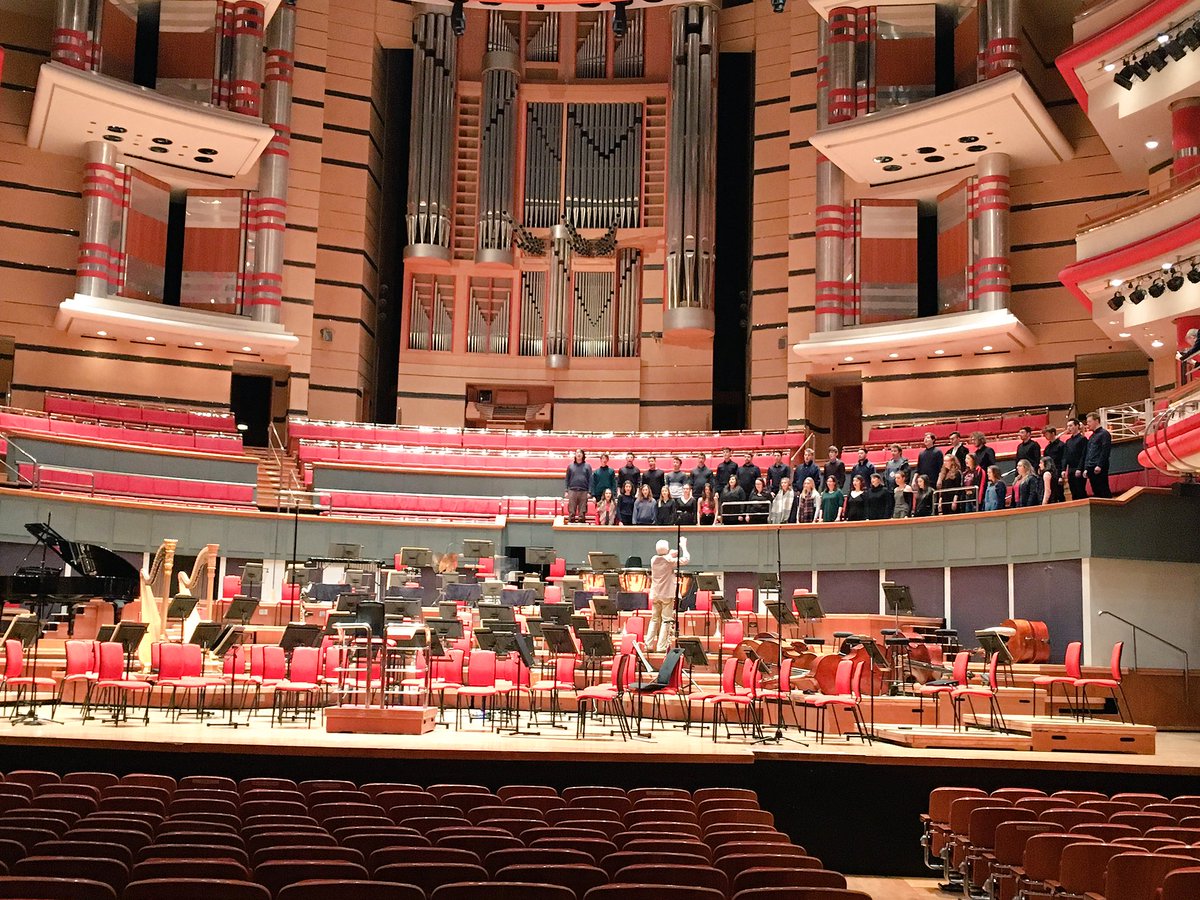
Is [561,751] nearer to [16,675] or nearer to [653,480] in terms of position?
[16,675]

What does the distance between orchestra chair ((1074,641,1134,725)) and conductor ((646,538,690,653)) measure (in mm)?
3432

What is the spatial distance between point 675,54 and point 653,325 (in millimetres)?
4592

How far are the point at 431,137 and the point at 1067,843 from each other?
19069mm

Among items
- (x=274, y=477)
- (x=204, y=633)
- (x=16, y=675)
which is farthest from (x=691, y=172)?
(x=16, y=675)

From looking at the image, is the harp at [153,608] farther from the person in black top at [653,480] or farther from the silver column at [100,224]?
the silver column at [100,224]

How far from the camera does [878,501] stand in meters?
14.7

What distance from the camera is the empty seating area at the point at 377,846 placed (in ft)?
9.30

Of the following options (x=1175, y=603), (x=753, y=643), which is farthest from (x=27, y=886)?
(x=1175, y=603)

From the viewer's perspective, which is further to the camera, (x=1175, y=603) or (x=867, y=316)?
(x=867, y=316)

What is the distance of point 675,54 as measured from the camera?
70.1ft

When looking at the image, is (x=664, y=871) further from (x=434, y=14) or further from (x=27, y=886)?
(x=434, y=14)

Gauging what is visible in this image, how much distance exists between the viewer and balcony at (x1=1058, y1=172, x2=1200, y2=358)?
44.3ft

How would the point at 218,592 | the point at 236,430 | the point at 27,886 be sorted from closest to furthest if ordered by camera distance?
1. the point at 27,886
2. the point at 218,592
3. the point at 236,430

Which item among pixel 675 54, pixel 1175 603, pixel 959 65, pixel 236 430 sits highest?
pixel 675 54
